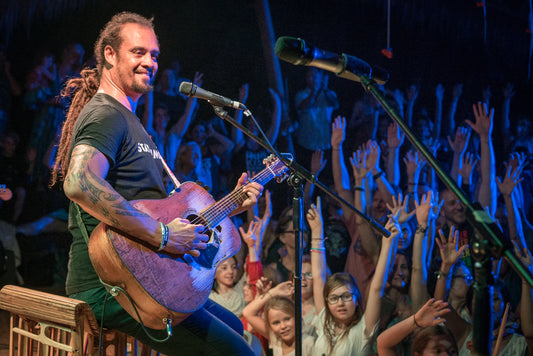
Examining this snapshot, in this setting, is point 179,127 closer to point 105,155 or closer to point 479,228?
point 105,155

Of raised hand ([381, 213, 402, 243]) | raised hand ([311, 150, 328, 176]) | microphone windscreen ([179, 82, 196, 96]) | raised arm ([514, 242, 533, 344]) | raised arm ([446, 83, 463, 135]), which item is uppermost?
raised arm ([446, 83, 463, 135])

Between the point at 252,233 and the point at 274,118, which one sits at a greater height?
the point at 274,118

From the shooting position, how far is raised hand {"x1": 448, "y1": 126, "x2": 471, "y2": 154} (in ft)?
14.9

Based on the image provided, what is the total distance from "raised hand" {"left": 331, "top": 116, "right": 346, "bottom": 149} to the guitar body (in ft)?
9.89

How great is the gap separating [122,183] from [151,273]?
398 mm

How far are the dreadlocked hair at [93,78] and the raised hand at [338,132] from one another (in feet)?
9.26

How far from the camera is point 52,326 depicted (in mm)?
1768

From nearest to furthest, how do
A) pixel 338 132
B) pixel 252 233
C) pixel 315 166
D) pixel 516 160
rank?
1. pixel 516 160
2. pixel 252 233
3. pixel 338 132
4. pixel 315 166

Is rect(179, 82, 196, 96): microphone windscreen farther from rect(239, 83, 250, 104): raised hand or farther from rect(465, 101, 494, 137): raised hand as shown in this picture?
rect(465, 101, 494, 137): raised hand

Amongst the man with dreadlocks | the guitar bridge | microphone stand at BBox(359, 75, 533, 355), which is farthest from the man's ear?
microphone stand at BBox(359, 75, 533, 355)

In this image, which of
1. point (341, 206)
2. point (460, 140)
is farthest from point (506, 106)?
point (341, 206)

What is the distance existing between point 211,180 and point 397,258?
202 centimetres

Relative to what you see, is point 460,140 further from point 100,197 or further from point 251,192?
point 100,197

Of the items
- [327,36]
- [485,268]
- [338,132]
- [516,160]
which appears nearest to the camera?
[485,268]
